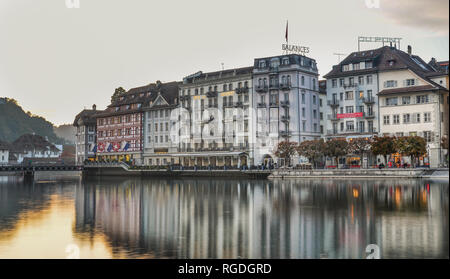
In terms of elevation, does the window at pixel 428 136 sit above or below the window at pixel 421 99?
below

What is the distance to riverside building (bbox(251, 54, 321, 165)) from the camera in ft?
281

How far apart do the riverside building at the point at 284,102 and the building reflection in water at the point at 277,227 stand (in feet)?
158

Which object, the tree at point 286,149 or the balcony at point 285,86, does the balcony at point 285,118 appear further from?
the tree at point 286,149

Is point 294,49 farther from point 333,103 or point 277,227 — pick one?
point 277,227

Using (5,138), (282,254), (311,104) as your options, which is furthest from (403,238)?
(5,138)

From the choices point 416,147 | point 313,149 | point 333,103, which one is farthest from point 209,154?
point 416,147

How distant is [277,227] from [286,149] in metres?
54.8

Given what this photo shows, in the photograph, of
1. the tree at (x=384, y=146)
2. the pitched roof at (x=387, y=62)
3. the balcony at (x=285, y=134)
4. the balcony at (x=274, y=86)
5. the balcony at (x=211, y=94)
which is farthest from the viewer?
the balcony at (x=211, y=94)

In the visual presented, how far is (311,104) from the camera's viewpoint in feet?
289

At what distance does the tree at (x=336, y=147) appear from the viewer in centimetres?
7206

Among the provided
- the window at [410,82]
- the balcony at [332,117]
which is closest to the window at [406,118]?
the window at [410,82]

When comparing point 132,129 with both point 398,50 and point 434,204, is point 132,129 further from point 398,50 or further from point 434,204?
point 434,204

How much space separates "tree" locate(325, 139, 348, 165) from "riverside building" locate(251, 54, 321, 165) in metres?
11.7
